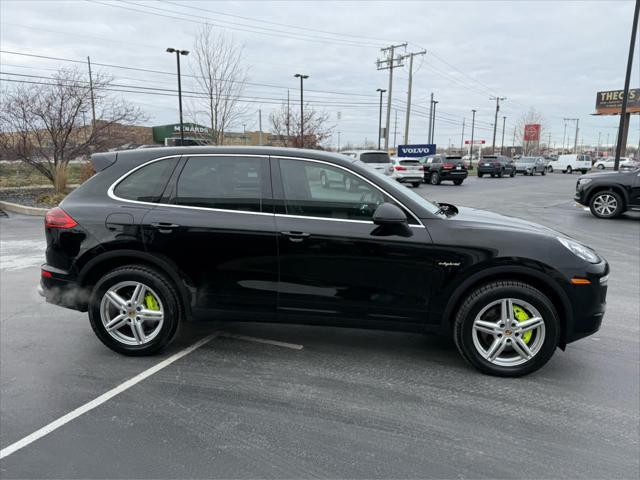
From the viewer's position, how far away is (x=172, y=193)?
149 inches

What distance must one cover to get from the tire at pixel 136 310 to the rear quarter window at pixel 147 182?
0.58 meters

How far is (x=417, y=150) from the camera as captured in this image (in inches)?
1421

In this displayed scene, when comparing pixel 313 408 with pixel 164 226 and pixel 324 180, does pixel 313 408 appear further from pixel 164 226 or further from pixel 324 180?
pixel 164 226

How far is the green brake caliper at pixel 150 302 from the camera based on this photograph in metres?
3.79

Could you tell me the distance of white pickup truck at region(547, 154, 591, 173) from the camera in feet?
162

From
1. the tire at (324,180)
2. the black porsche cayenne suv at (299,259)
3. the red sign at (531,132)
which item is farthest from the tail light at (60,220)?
the red sign at (531,132)

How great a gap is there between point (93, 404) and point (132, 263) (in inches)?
44.6

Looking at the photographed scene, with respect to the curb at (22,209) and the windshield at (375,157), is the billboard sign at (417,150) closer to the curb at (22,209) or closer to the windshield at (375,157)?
the windshield at (375,157)

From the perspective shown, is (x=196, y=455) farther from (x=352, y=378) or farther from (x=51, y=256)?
(x=51, y=256)

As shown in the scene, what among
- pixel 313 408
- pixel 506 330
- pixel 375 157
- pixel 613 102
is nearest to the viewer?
pixel 313 408

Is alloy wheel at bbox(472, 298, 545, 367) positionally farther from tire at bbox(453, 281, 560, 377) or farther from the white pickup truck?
the white pickup truck

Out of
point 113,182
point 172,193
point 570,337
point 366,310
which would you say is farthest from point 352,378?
point 113,182

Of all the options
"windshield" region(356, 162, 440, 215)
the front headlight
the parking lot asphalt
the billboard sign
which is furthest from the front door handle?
the billboard sign

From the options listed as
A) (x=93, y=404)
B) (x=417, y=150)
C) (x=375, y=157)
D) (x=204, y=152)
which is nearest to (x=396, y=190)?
(x=204, y=152)
